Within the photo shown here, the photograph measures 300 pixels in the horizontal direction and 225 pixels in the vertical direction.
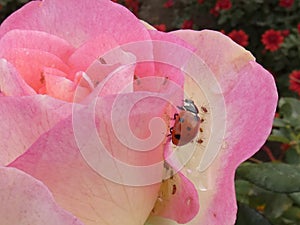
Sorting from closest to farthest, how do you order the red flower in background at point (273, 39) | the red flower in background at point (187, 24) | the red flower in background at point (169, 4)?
the red flower in background at point (273, 39) < the red flower in background at point (187, 24) < the red flower in background at point (169, 4)

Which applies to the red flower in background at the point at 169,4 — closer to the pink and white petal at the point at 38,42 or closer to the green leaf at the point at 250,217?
the green leaf at the point at 250,217

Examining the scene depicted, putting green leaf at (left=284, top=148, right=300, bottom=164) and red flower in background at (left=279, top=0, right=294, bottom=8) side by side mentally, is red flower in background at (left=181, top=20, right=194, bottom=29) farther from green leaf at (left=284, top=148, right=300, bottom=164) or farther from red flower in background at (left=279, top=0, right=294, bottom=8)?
green leaf at (left=284, top=148, right=300, bottom=164)

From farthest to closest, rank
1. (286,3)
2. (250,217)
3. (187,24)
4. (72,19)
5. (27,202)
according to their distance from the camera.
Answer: (187,24)
(286,3)
(250,217)
(72,19)
(27,202)

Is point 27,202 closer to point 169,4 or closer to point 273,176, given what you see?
point 273,176

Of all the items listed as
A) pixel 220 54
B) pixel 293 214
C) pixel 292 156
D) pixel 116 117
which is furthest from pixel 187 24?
pixel 116 117

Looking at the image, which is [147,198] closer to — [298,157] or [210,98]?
[210,98]

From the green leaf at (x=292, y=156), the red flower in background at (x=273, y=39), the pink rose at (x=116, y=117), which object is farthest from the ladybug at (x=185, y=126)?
the red flower in background at (x=273, y=39)

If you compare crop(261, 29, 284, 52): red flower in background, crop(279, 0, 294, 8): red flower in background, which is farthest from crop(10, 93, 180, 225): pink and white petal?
crop(279, 0, 294, 8): red flower in background
